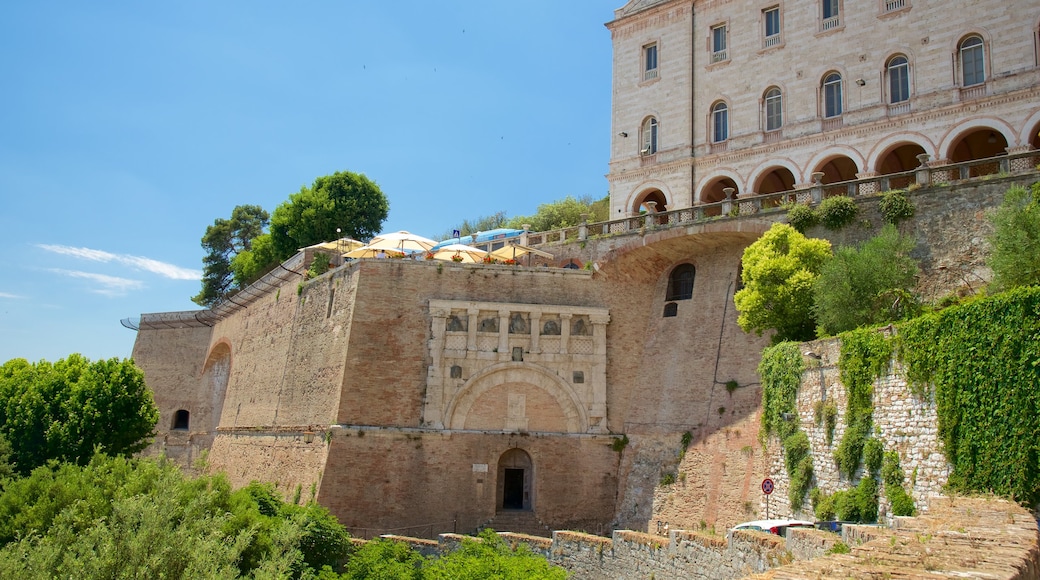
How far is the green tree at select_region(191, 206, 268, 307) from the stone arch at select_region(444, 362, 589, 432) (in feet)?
122

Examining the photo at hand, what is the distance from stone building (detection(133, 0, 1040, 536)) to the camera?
1025 inches

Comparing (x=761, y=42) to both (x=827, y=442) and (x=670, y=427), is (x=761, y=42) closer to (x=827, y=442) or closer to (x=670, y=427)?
(x=670, y=427)

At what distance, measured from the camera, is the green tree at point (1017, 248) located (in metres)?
18.2

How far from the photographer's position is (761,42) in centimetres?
3291

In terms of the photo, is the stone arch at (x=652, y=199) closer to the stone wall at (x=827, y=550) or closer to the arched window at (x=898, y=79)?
the arched window at (x=898, y=79)

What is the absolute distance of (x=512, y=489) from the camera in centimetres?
2836

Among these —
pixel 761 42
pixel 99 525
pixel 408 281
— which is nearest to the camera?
pixel 99 525

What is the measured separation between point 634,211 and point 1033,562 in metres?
28.0

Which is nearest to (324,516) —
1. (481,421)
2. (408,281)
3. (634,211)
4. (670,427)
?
(481,421)

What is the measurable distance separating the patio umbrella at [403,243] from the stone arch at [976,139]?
17.7 metres

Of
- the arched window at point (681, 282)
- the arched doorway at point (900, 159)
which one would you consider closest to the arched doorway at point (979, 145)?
the arched doorway at point (900, 159)

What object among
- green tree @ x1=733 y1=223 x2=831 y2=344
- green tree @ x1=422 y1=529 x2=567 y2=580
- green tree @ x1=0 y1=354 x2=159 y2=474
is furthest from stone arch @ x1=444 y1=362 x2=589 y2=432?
green tree @ x1=0 y1=354 x2=159 y2=474

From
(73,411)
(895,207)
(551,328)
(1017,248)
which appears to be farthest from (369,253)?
(1017,248)

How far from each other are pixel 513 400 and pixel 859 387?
39.3 ft
